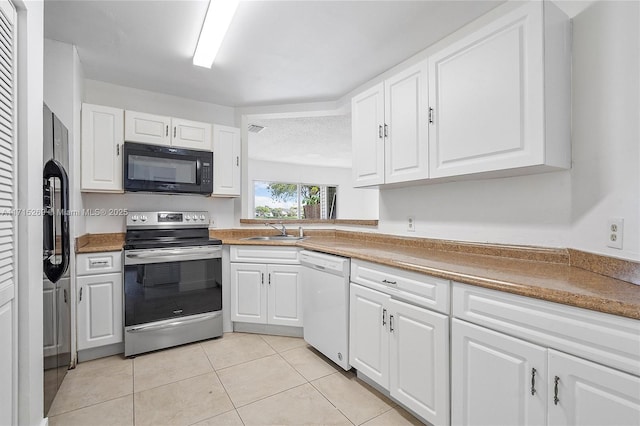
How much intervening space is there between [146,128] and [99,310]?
1.57 m

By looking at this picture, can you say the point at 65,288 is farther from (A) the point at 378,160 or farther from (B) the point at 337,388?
(A) the point at 378,160

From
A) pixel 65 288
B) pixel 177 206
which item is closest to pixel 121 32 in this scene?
pixel 177 206

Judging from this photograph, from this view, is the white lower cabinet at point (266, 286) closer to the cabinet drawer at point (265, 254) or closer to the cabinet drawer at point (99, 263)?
the cabinet drawer at point (265, 254)

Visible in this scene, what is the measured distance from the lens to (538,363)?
1.07 m

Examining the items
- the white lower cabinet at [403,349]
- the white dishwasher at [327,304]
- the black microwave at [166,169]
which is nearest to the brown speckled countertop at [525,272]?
the white dishwasher at [327,304]

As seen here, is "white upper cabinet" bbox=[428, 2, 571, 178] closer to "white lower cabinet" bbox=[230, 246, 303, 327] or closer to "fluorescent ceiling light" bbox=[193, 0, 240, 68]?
"fluorescent ceiling light" bbox=[193, 0, 240, 68]

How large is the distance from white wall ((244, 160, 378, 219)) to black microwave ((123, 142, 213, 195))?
4083 mm

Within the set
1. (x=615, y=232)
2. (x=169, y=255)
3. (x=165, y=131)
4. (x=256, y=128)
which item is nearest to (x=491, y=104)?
(x=615, y=232)

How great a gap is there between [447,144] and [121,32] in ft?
7.64

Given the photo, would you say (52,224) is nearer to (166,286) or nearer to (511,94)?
(166,286)

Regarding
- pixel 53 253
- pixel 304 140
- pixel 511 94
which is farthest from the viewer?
pixel 304 140

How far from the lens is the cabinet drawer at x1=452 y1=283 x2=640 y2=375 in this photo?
2.88 feet

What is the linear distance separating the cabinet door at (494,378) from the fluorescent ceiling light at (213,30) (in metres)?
2.11

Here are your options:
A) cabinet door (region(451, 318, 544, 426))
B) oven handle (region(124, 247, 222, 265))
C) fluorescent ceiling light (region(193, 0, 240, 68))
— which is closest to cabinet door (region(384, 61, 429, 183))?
cabinet door (region(451, 318, 544, 426))
